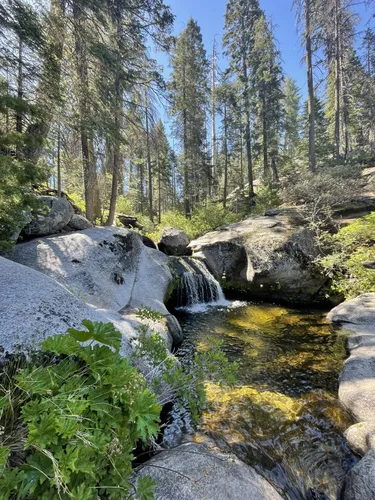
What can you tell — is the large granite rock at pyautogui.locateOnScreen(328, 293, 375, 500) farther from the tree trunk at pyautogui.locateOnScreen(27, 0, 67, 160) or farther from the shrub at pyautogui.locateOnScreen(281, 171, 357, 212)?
the tree trunk at pyautogui.locateOnScreen(27, 0, 67, 160)

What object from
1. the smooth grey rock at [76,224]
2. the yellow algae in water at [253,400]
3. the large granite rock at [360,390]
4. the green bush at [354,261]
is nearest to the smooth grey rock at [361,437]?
the large granite rock at [360,390]

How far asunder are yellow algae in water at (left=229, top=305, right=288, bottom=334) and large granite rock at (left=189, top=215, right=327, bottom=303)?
3.09ft

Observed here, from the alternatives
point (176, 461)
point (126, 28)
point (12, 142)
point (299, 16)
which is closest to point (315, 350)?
point (176, 461)

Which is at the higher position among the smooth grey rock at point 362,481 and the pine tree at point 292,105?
the pine tree at point 292,105

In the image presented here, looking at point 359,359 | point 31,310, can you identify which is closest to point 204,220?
point 359,359

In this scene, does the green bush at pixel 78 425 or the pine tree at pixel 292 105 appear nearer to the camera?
the green bush at pixel 78 425

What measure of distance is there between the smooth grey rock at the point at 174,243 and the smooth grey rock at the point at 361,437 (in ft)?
26.9

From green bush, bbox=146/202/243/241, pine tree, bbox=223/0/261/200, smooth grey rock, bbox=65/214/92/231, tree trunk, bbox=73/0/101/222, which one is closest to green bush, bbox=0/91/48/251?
smooth grey rock, bbox=65/214/92/231

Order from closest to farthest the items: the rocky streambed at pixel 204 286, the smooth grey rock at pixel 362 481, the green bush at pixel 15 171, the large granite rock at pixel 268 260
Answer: the rocky streambed at pixel 204 286, the smooth grey rock at pixel 362 481, the green bush at pixel 15 171, the large granite rock at pixel 268 260

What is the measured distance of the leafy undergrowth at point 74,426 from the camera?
119cm

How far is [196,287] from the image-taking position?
895cm

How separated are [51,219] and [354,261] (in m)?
8.23

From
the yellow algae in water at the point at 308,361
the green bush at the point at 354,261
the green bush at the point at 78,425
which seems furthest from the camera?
the green bush at the point at 354,261

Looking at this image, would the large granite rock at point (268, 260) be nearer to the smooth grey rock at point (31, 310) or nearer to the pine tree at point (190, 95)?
the smooth grey rock at point (31, 310)
